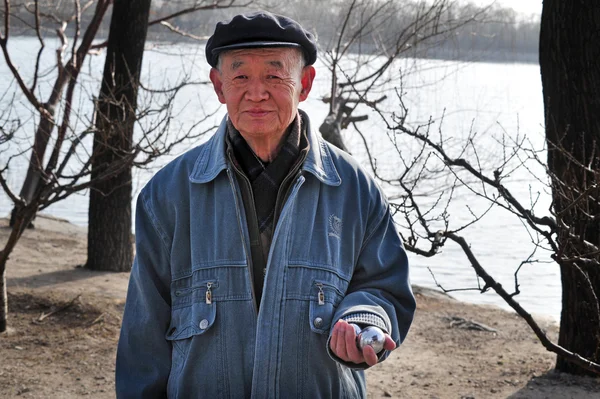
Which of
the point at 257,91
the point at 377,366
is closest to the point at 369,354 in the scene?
the point at 257,91

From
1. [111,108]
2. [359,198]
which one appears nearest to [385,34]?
[111,108]

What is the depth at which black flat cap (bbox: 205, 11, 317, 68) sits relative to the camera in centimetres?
235

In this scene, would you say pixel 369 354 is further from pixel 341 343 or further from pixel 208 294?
pixel 208 294

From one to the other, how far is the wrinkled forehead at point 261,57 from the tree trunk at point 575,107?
9.66 feet

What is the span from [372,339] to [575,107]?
3535 mm

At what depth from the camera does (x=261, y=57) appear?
A: 2396 millimetres

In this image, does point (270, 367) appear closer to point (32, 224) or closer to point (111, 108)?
point (111, 108)

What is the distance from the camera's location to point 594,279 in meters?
5.26

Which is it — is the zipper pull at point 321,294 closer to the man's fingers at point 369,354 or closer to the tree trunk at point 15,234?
the man's fingers at point 369,354

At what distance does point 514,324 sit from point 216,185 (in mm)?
5536

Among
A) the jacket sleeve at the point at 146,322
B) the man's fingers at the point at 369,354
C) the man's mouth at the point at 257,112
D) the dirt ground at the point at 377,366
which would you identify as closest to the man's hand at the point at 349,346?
the man's fingers at the point at 369,354

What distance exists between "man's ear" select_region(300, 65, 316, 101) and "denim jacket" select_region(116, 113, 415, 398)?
18 cm

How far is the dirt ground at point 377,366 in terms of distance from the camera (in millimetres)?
5480

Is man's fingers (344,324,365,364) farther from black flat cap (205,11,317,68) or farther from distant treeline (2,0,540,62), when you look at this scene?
distant treeline (2,0,540,62)
